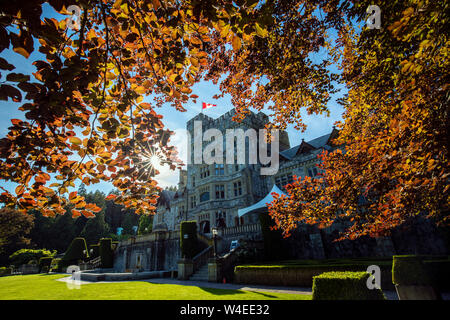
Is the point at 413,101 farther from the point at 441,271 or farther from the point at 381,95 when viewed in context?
the point at 441,271

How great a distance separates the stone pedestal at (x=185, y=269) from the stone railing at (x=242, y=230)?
4.44 meters

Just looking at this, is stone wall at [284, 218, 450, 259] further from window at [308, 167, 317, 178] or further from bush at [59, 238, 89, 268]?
bush at [59, 238, 89, 268]

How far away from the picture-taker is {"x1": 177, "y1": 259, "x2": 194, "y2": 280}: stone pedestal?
46.4 feet

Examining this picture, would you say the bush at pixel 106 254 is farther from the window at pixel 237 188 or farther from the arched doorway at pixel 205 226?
the window at pixel 237 188

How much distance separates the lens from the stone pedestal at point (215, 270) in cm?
1243

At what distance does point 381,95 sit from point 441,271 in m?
7.73

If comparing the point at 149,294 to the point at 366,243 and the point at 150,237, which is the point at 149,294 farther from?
the point at 150,237

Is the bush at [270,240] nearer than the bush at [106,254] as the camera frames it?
Yes

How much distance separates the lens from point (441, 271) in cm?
762

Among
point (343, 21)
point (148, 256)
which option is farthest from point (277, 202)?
point (148, 256)

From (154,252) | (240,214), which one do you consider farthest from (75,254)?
(240,214)

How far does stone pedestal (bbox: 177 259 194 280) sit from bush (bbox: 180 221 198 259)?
1.48 meters

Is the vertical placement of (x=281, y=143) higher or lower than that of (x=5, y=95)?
higher

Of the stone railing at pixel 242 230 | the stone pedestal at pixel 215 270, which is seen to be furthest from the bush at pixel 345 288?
the stone railing at pixel 242 230
